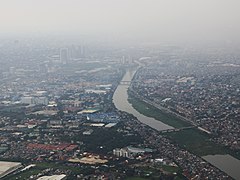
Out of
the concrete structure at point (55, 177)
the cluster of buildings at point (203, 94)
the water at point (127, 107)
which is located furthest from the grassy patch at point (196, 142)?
the concrete structure at point (55, 177)

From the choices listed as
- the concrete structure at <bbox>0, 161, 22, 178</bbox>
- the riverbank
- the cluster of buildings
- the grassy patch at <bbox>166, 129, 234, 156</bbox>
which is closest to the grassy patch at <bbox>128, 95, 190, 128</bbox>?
the riverbank

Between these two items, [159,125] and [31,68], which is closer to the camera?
[159,125]

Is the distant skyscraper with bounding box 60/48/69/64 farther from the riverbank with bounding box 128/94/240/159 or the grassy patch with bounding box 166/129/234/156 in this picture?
the grassy patch with bounding box 166/129/234/156

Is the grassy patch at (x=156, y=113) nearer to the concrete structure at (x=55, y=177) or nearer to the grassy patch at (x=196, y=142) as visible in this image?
the grassy patch at (x=196, y=142)

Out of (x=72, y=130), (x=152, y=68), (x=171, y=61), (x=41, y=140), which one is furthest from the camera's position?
(x=171, y=61)

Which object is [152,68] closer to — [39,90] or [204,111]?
[39,90]

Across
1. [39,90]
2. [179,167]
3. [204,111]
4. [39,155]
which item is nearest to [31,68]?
[39,90]

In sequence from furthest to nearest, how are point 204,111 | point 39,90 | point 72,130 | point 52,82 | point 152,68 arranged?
point 152,68, point 52,82, point 39,90, point 204,111, point 72,130
